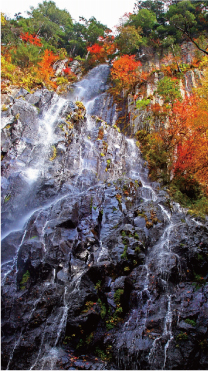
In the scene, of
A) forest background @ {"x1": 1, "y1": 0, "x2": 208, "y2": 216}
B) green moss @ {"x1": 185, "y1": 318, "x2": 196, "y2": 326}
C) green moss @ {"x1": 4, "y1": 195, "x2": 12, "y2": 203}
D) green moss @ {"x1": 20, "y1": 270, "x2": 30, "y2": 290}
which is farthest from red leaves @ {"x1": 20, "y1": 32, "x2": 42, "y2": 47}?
green moss @ {"x1": 185, "y1": 318, "x2": 196, "y2": 326}

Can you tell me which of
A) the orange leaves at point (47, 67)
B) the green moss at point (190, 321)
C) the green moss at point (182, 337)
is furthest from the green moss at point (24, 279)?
the orange leaves at point (47, 67)

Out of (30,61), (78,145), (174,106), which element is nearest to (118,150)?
(78,145)

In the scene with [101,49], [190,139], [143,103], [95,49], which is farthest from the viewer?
[95,49]

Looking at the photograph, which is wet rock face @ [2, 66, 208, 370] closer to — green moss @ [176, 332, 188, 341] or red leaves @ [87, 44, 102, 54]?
green moss @ [176, 332, 188, 341]

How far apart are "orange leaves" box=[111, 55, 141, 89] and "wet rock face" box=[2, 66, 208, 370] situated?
1600 centimetres

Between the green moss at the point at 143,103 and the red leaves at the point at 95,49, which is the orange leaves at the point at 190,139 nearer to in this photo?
the green moss at the point at 143,103

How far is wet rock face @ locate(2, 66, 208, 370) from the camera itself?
733 cm

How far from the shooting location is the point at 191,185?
16031 mm

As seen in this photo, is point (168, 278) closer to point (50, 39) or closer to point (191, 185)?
point (191, 185)

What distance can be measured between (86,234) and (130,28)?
29997 millimetres

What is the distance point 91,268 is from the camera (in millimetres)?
9453

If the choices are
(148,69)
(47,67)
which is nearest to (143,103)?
(148,69)

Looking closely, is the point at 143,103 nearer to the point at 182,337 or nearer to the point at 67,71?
the point at 67,71

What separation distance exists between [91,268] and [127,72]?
25.7m
